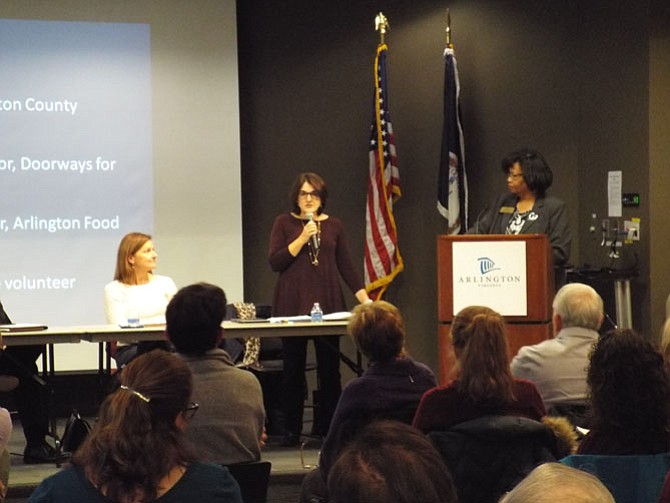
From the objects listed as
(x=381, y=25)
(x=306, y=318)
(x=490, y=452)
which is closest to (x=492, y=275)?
(x=306, y=318)

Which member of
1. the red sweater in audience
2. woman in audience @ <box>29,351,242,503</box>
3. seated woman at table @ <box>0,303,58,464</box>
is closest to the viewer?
woman in audience @ <box>29,351,242,503</box>

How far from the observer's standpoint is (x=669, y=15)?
23.5 ft

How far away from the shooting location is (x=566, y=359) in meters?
4.28

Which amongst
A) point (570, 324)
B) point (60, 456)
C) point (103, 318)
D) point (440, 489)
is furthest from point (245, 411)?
point (103, 318)

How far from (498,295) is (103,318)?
2.90 meters

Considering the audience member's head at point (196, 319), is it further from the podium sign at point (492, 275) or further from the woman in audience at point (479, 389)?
the podium sign at point (492, 275)

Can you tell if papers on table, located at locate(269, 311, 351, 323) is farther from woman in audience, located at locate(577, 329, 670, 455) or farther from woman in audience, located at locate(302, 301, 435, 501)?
woman in audience, located at locate(577, 329, 670, 455)

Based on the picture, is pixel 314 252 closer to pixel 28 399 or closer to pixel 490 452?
pixel 28 399

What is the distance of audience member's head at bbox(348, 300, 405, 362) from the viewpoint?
4.07 m

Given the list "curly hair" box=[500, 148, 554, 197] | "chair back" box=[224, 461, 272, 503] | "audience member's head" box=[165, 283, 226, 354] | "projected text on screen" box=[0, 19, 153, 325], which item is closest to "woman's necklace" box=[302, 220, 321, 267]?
"curly hair" box=[500, 148, 554, 197]

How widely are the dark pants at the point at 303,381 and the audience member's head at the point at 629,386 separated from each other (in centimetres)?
359

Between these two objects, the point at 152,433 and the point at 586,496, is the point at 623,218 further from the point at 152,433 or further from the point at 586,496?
the point at 586,496

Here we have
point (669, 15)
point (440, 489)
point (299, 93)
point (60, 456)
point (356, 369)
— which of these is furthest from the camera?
point (299, 93)

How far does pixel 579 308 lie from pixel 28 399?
3.18 metres
